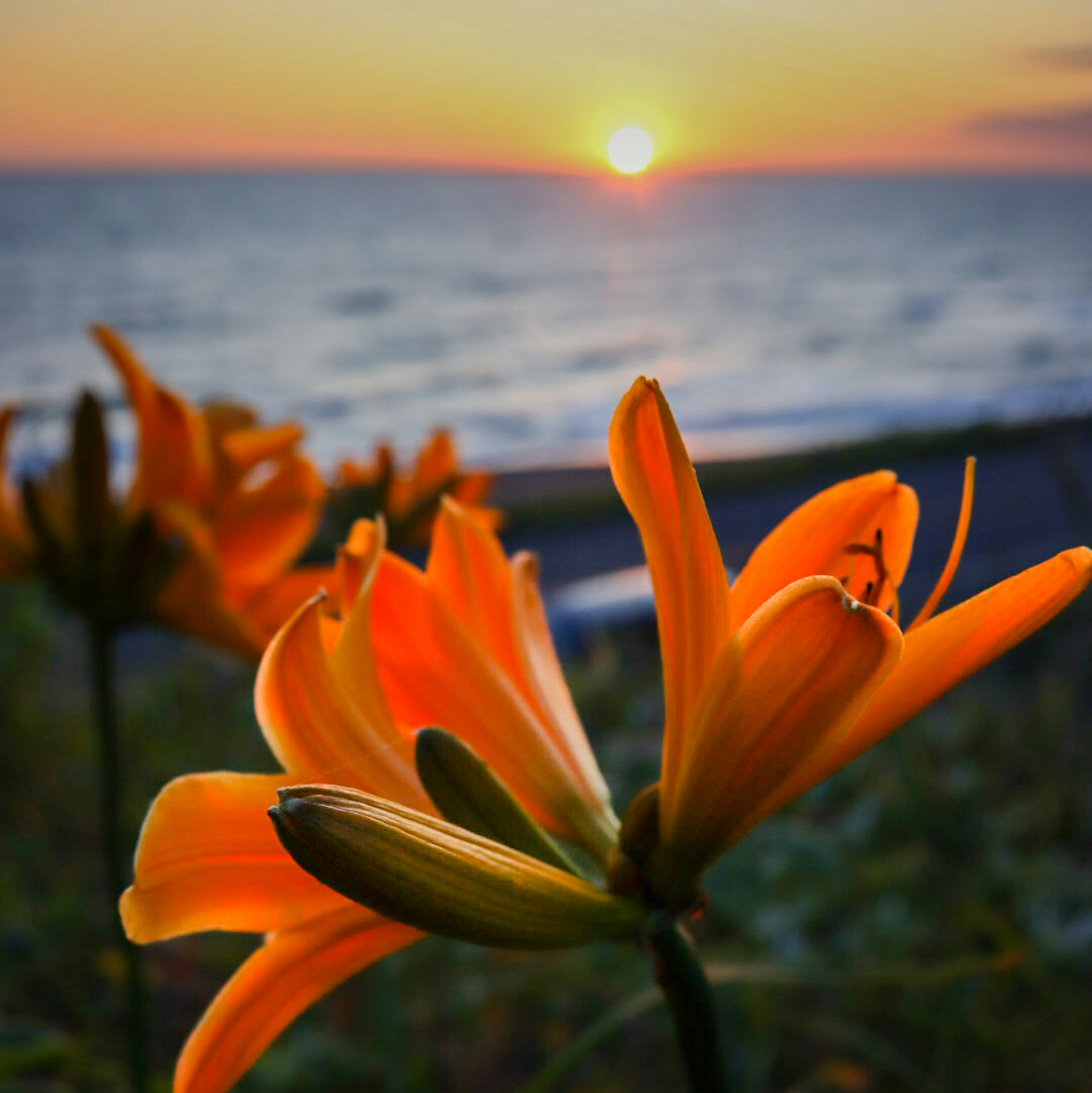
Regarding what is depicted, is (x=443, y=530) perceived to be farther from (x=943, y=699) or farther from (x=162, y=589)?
(x=943, y=699)

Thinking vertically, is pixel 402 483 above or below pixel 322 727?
above

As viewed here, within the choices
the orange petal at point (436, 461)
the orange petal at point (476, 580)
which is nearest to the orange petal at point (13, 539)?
the orange petal at point (436, 461)

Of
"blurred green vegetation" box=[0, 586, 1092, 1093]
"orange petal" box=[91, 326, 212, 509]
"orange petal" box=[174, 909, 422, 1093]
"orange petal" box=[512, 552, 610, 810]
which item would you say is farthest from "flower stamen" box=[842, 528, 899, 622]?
"blurred green vegetation" box=[0, 586, 1092, 1093]

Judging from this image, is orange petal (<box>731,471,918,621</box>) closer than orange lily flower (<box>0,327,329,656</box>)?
Yes

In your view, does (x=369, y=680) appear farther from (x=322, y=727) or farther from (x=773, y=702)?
(x=773, y=702)

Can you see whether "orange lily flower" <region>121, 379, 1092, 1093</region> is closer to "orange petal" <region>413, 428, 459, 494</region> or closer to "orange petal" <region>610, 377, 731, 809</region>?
"orange petal" <region>610, 377, 731, 809</region>

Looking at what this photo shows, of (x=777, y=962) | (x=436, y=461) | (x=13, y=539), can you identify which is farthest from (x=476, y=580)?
(x=777, y=962)
